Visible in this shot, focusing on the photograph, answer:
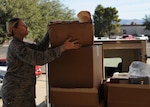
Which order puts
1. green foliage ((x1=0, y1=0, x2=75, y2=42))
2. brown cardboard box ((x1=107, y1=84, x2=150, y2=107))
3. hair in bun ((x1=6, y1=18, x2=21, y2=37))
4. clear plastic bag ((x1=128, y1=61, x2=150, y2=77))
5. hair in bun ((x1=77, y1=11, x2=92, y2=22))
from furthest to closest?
green foliage ((x1=0, y1=0, x2=75, y2=42)) < hair in bun ((x1=6, y1=18, x2=21, y2=37)) < hair in bun ((x1=77, y1=11, x2=92, y2=22)) < clear plastic bag ((x1=128, y1=61, x2=150, y2=77)) < brown cardboard box ((x1=107, y1=84, x2=150, y2=107))

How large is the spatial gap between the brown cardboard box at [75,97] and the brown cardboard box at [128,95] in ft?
0.36

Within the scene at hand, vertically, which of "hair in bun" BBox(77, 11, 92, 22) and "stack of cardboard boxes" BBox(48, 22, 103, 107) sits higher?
"hair in bun" BBox(77, 11, 92, 22)

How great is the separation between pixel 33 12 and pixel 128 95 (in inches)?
617

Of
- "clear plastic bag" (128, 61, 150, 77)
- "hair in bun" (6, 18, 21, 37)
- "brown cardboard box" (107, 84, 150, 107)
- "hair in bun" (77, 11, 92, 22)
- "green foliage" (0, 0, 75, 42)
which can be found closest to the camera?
"brown cardboard box" (107, 84, 150, 107)

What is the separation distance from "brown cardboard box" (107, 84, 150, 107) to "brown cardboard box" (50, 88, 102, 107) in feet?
0.36

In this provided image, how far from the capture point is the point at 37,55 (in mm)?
2053

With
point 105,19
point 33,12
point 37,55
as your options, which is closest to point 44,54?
point 37,55

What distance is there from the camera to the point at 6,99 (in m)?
2.36

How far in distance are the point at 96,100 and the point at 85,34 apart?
1.49 ft

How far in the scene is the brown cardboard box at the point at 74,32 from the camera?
6.83 feet

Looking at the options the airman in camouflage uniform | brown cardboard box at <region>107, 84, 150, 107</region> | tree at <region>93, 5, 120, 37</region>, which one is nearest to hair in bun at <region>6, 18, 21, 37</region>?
the airman in camouflage uniform

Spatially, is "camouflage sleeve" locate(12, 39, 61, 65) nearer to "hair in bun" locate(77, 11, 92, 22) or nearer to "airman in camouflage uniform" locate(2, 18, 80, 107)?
"airman in camouflage uniform" locate(2, 18, 80, 107)

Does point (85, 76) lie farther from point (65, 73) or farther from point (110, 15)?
point (110, 15)

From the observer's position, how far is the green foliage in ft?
52.5
